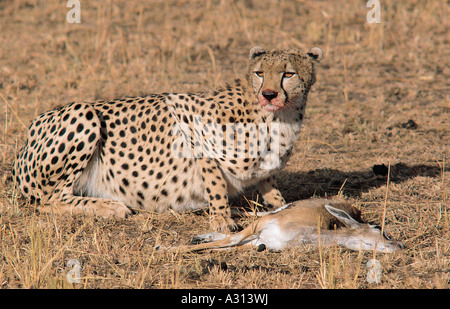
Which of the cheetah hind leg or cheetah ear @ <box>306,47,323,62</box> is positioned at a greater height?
cheetah ear @ <box>306,47,323,62</box>

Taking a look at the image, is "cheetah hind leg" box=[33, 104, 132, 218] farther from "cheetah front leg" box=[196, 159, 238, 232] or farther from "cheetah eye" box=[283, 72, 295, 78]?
"cheetah eye" box=[283, 72, 295, 78]

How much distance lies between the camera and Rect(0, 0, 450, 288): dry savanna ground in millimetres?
3742

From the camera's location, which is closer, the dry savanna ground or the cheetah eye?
the dry savanna ground

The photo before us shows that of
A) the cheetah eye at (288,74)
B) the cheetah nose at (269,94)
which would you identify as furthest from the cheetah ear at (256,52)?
the cheetah nose at (269,94)

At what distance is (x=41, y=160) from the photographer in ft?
15.8

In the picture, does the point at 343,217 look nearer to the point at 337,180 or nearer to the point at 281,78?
the point at 281,78

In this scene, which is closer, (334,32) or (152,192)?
(152,192)

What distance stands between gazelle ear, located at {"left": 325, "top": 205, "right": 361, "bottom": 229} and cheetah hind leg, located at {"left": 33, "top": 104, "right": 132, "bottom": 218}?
156 cm

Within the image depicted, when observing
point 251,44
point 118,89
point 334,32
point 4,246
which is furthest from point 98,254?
point 334,32

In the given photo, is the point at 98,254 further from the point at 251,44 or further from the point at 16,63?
the point at 251,44

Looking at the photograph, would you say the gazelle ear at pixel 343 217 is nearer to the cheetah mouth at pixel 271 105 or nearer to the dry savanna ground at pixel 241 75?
the dry savanna ground at pixel 241 75

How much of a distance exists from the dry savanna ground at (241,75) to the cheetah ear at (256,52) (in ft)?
3.55

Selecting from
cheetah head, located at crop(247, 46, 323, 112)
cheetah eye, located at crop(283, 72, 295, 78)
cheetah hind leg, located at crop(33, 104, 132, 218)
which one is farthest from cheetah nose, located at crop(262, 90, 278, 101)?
cheetah hind leg, located at crop(33, 104, 132, 218)

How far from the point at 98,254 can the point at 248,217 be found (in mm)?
1233
